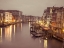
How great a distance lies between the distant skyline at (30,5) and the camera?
4.85 m

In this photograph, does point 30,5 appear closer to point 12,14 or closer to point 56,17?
point 12,14

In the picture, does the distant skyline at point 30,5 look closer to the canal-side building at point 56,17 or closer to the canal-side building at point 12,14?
the canal-side building at point 12,14

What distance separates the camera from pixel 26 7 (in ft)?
16.0

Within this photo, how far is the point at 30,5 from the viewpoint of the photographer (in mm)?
4891

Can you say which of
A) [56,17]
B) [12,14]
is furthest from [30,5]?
[56,17]

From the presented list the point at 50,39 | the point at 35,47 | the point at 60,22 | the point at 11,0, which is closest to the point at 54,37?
the point at 50,39

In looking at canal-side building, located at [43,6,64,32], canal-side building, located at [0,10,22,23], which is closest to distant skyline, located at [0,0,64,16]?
canal-side building, located at [0,10,22,23]

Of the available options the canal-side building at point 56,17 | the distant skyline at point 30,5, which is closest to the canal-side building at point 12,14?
the distant skyline at point 30,5

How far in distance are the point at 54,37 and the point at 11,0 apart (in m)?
2.12

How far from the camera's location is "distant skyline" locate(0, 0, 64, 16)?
4.85 meters

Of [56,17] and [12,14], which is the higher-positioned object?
[12,14]

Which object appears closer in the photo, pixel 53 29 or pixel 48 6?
pixel 48 6

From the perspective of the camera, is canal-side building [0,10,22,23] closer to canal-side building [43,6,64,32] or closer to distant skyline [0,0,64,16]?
distant skyline [0,0,64,16]

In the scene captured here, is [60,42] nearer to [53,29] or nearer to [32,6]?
[53,29]
